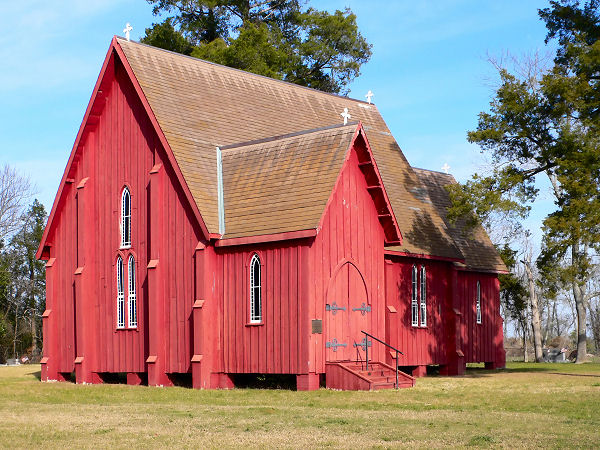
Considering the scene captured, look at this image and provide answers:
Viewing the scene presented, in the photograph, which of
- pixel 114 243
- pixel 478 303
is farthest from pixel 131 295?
pixel 478 303

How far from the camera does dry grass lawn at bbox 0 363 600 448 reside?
15547 mm

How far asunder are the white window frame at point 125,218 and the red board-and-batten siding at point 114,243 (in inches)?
6.9

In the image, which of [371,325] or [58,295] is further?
[58,295]

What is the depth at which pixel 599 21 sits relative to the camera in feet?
113

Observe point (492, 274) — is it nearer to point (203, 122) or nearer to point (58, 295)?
point (203, 122)

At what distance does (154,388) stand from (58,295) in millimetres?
7697

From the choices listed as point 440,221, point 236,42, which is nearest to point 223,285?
point 440,221

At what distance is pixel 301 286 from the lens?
27.4 m

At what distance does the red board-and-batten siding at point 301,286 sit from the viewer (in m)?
27.4

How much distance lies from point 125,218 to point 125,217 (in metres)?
0.03

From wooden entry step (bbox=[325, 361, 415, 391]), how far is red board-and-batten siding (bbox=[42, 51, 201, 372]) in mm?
4931

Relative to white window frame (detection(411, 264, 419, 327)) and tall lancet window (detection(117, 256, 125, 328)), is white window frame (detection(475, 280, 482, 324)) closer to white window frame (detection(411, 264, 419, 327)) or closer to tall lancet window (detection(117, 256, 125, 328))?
white window frame (detection(411, 264, 419, 327))

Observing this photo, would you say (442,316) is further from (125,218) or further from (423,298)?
(125,218)

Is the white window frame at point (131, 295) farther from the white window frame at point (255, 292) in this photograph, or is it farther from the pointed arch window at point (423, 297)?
the pointed arch window at point (423, 297)
